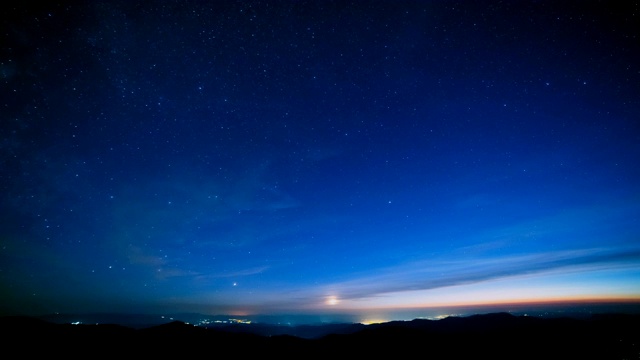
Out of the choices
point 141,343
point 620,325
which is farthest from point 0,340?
point 620,325

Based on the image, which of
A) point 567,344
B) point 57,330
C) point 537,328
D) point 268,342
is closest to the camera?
point 57,330

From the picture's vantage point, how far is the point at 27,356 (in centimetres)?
2781

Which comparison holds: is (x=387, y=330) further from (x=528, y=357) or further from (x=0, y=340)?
(x=0, y=340)

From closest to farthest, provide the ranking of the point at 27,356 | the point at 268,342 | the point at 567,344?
1. the point at 27,356
2. the point at 268,342
3. the point at 567,344

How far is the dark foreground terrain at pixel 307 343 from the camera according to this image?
33.4 metres

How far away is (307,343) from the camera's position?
159 feet

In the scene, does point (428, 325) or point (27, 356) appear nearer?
point (27, 356)

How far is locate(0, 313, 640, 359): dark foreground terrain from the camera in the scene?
109 feet

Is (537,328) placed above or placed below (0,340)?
below

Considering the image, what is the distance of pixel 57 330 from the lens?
1447 inches

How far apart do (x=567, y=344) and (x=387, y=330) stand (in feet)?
130

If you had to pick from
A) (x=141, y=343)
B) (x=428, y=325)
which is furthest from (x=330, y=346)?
(x=428, y=325)

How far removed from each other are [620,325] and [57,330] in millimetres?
127921

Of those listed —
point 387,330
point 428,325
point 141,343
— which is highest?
point 141,343
